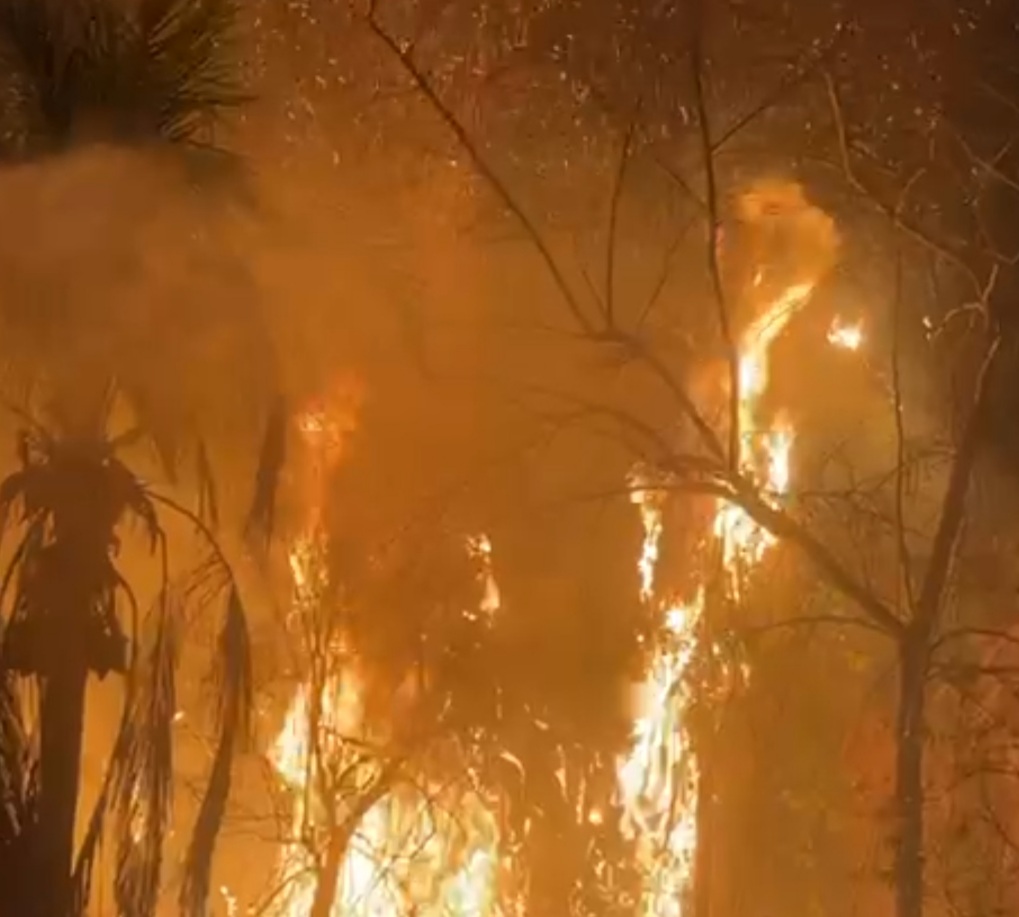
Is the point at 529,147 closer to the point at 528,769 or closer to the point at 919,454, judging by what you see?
the point at 919,454

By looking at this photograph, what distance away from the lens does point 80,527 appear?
17.1 feet

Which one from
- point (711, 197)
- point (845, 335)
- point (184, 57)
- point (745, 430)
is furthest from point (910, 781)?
point (184, 57)

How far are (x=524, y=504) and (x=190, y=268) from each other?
8.47ft

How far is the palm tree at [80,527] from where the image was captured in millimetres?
5051

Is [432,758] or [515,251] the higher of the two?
[515,251]

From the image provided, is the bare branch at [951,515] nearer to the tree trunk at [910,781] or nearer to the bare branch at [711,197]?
the tree trunk at [910,781]

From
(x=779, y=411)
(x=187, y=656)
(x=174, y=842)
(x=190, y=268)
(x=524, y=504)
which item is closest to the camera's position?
(x=190, y=268)

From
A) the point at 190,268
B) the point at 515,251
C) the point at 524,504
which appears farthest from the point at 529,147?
the point at 190,268

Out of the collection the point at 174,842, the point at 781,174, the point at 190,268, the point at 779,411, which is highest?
the point at 781,174

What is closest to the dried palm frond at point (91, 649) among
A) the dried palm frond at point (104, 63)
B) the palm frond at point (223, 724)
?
the palm frond at point (223, 724)

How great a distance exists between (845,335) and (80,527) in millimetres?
4142

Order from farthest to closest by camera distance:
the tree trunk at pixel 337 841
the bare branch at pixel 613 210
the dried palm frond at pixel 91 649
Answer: the tree trunk at pixel 337 841
the bare branch at pixel 613 210
the dried palm frond at pixel 91 649

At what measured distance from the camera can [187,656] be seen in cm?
679

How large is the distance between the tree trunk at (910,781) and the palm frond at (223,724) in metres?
2.20
